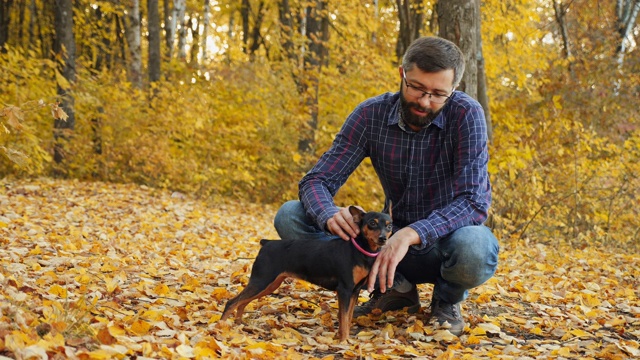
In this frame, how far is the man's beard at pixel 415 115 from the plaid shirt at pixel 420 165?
0.08 metres

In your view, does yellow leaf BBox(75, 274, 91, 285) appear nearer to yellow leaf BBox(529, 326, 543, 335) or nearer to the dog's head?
the dog's head

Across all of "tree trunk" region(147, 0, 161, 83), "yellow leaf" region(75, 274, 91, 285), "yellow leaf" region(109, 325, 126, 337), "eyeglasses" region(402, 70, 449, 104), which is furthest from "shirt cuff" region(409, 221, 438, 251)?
"tree trunk" region(147, 0, 161, 83)

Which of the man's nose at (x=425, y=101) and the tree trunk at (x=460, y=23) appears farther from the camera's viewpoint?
the tree trunk at (x=460, y=23)

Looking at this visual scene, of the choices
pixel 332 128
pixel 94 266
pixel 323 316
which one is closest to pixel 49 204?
pixel 94 266

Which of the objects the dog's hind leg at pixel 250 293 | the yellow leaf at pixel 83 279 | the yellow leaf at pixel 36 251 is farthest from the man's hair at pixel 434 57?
the yellow leaf at pixel 36 251

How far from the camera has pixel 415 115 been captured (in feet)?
12.8

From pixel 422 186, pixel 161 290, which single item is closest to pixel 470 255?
pixel 422 186

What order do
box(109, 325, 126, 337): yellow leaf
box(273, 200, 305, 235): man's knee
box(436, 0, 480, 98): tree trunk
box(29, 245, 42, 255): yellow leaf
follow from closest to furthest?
1. box(109, 325, 126, 337): yellow leaf
2. box(273, 200, 305, 235): man's knee
3. box(29, 245, 42, 255): yellow leaf
4. box(436, 0, 480, 98): tree trunk

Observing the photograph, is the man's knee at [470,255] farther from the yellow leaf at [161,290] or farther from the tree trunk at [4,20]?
the tree trunk at [4,20]

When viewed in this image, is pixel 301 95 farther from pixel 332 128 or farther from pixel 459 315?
pixel 459 315

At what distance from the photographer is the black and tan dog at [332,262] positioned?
3590 millimetres

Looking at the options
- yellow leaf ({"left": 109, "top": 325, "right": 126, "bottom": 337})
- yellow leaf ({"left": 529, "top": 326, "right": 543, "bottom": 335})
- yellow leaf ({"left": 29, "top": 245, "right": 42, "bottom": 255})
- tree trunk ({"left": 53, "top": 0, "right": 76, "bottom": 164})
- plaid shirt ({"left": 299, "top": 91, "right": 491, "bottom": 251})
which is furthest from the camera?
tree trunk ({"left": 53, "top": 0, "right": 76, "bottom": 164})

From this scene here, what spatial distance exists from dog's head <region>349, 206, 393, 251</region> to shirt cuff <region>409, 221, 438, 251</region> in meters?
0.17

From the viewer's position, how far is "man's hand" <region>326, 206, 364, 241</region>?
12.0 ft
